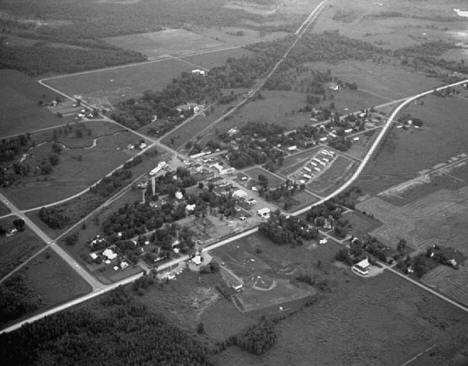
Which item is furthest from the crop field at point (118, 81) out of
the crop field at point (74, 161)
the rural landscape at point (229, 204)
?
the crop field at point (74, 161)

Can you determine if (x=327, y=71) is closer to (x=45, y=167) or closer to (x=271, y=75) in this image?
(x=271, y=75)

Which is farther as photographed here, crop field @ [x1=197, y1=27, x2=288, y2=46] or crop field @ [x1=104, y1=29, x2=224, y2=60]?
crop field @ [x1=197, y1=27, x2=288, y2=46]

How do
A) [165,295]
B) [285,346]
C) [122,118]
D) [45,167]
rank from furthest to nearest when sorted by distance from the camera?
[122,118] → [45,167] → [165,295] → [285,346]

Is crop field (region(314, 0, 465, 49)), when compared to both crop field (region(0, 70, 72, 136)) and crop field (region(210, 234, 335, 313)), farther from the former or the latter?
crop field (region(210, 234, 335, 313))

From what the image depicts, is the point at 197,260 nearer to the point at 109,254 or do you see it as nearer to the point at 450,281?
the point at 109,254

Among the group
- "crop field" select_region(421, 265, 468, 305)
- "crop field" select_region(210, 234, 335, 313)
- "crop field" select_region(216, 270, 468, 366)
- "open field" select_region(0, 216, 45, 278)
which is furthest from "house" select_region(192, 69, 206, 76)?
"crop field" select_region(421, 265, 468, 305)

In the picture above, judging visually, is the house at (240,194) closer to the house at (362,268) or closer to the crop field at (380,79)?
the house at (362,268)

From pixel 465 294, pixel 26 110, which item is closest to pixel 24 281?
pixel 465 294
